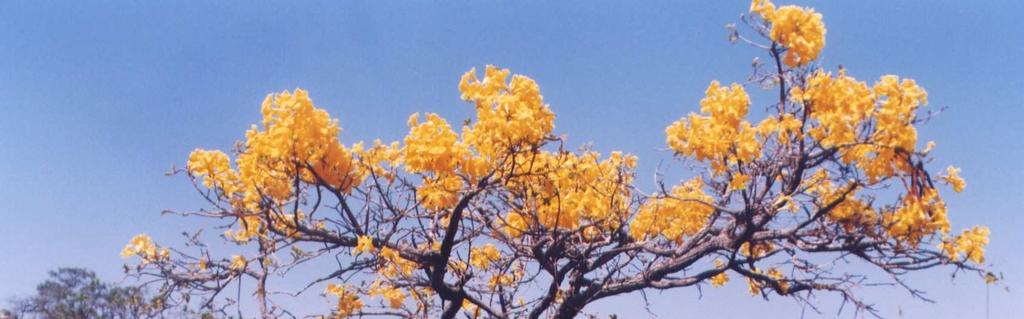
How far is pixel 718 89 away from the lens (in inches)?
238

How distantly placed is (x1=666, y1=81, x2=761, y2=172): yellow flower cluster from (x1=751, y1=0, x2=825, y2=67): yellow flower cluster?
47 centimetres

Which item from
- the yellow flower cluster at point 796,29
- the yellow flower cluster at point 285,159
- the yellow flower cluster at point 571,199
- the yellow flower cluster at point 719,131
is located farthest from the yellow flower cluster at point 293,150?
the yellow flower cluster at point 796,29

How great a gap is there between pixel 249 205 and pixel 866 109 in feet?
14.8

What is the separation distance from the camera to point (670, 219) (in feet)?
24.0

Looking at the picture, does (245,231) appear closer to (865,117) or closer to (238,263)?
(238,263)

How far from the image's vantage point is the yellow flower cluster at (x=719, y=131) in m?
5.89

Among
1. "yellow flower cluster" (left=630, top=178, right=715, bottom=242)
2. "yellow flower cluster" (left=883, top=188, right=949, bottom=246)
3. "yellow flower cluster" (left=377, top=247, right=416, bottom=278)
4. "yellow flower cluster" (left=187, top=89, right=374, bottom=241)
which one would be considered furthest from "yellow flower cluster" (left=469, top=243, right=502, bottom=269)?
"yellow flower cluster" (left=883, top=188, right=949, bottom=246)

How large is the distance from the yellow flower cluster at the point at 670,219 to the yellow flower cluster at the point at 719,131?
3.75 ft

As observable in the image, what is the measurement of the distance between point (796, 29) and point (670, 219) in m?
2.20

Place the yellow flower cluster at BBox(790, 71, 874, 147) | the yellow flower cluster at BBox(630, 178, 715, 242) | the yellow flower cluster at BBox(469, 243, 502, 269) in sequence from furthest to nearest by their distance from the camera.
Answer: the yellow flower cluster at BBox(469, 243, 502, 269) → the yellow flower cluster at BBox(630, 178, 715, 242) → the yellow flower cluster at BBox(790, 71, 874, 147)

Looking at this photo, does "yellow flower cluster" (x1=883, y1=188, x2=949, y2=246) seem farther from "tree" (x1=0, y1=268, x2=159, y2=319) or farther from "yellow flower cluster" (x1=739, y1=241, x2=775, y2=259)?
"tree" (x1=0, y1=268, x2=159, y2=319)

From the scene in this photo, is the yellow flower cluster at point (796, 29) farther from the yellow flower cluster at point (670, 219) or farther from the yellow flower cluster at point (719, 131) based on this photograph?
the yellow flower cluster at point (670, 219)

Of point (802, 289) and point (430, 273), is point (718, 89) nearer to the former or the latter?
point (802, 289)

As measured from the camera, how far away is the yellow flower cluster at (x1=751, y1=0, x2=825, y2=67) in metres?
5.81
